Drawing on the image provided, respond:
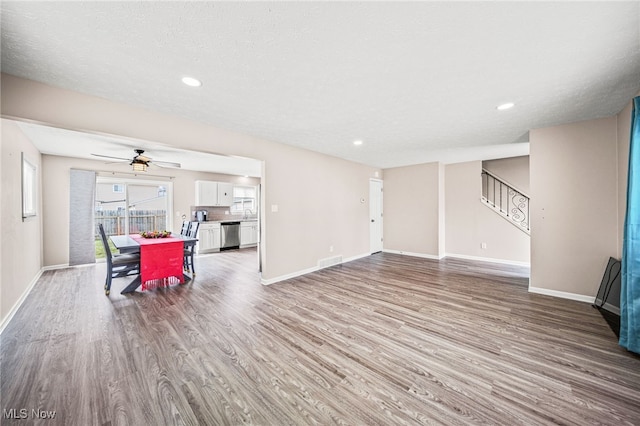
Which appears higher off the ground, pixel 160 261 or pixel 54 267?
pixel 160 261

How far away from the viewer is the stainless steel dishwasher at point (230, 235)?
707 cm

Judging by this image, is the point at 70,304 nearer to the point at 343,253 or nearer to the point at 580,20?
the point at 343,253

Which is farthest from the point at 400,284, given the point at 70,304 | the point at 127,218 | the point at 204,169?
the point at 127,218

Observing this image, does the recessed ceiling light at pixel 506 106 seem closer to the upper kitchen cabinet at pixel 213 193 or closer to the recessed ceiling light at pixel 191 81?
the recessed ceiling light at pixel 191 81

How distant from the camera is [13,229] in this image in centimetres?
292

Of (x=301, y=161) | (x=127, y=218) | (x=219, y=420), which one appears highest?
(x=301, y=161)

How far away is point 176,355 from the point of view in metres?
2.03

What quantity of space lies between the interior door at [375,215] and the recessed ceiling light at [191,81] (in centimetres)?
494

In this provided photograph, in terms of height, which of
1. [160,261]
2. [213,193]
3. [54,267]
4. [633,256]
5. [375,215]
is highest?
[213,193]

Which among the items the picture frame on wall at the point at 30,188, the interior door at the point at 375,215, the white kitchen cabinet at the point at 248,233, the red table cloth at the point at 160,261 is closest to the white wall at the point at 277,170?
the interior door at the point at 375,215

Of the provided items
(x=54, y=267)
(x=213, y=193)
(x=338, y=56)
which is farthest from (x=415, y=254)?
Answer: (x=54, y=267)

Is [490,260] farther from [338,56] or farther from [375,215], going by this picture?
[338,56]

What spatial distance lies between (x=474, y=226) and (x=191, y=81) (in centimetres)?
635

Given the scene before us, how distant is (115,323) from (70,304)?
3.85ft
